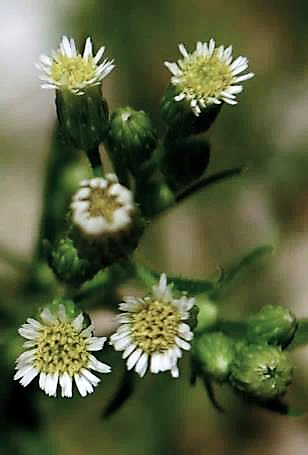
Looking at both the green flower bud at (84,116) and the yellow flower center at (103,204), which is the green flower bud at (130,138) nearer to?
the green flower bud at (84,116)

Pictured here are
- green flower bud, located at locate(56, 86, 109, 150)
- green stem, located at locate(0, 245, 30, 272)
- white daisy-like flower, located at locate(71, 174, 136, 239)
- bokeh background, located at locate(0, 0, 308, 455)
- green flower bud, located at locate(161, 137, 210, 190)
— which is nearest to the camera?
white daisy-like flower, located at locate(71, 174, 136, 239)

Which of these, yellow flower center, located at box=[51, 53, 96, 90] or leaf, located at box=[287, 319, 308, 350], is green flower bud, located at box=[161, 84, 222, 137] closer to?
yellow flower center, located at box=[51, 53, 96, 90]

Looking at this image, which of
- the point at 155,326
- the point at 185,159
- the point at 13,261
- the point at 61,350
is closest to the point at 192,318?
the point at 155,326

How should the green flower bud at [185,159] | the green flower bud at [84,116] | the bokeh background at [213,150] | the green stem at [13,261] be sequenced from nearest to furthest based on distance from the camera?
the green flower bud at [84,116] < the green flower bud at [185,159] < the green stem at [13,261] < the bokeh background at [213,150]

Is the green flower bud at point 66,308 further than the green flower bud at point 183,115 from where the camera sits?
No

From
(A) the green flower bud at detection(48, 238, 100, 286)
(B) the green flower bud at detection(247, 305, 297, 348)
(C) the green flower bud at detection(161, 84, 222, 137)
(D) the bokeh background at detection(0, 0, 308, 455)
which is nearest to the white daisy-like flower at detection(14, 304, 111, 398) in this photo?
(A) the green flower bud at detection(48, 238, 100, 286)

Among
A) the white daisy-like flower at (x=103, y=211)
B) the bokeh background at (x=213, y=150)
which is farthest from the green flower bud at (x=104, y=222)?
the bokeh background at (x=213, y=150)

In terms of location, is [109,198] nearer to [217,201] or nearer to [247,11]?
[217,201]
